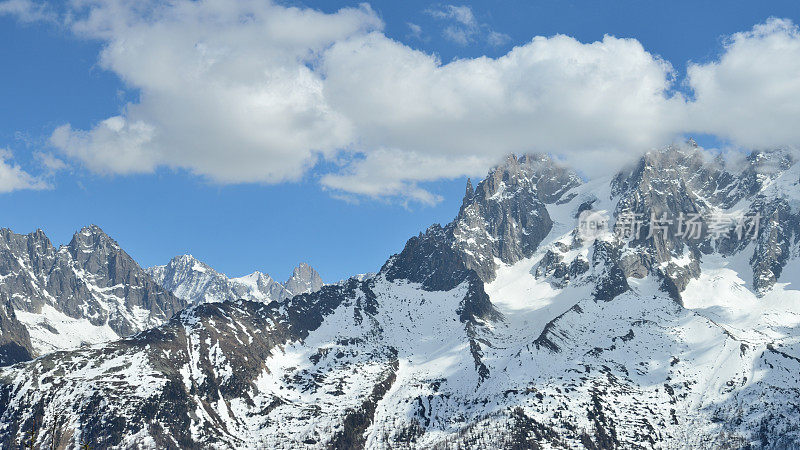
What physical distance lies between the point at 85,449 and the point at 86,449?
2.70 feet

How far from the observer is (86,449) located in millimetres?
85875

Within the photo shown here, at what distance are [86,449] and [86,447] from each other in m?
1.02

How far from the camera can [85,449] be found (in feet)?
284

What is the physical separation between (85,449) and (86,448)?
582mm

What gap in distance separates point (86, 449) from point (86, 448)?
0.27 m

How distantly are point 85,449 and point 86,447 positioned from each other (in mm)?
295

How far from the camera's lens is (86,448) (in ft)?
283

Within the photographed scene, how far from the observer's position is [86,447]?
8681 centimetres

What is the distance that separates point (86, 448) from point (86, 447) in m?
0.75
